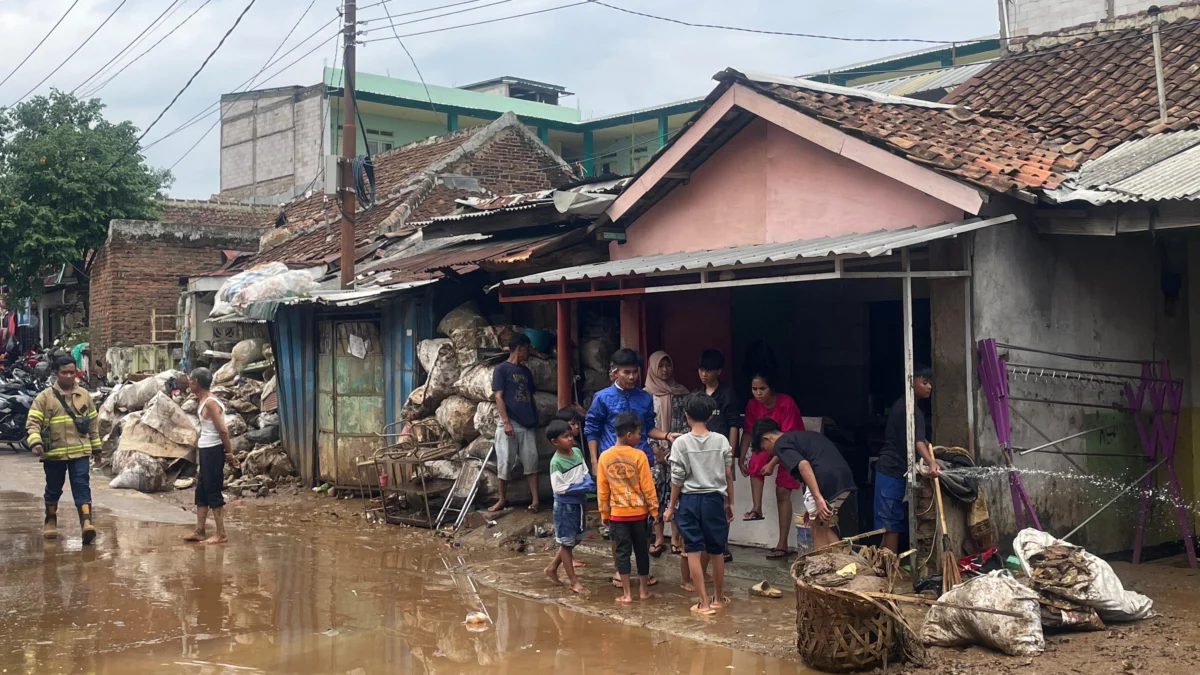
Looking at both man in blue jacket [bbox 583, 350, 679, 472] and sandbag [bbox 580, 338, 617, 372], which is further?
sandbag [bbox 580, 338, 617, 372]

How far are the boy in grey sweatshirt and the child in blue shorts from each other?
1080 millimetres

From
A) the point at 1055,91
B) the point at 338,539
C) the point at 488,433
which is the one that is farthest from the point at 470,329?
the point at 1055,91

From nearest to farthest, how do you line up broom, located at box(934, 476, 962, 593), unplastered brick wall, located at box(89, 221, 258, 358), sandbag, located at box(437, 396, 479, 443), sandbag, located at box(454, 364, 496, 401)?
broom, located at box(934, 476, 962, 593) < sandbag, located at box(454, 364, 496, 401) < sandbag, located at box(437, 396, 479, 443) < unplastered brick wall, located at box(89, 221, 258, 358)

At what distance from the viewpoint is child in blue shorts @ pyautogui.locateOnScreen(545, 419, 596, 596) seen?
7773 mm

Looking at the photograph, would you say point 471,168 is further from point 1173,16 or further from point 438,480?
point 1173,16

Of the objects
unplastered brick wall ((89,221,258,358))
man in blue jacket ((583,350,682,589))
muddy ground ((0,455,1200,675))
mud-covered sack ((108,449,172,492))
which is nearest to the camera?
muddy ground ((0,455,1200,675))

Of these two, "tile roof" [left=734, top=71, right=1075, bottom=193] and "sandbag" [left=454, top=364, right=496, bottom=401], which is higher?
"tile roof" [left=734, top=71, right=1075, bottom=193]

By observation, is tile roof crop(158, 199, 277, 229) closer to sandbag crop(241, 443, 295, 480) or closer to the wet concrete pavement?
sandbag crop(241, 443, 295, 480)

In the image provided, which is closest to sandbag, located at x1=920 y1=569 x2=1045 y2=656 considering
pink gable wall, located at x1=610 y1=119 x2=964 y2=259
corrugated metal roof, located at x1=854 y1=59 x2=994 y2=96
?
pink gable wall, located at x1=610 y1=119 x2=964 y2=259

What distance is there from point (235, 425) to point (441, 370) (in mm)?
4337

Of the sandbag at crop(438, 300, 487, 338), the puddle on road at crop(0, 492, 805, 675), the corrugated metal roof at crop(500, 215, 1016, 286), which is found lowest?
the puddle on road at crop(0, 492, 805, 675)

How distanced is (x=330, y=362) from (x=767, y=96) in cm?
683

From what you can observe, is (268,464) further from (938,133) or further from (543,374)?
(938,133)

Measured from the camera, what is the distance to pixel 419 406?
11406mm
